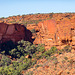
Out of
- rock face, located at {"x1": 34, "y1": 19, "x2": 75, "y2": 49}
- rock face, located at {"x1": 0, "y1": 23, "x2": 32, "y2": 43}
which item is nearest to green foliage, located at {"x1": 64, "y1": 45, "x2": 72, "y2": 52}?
rock face, located at {"x1": 34, "y1": 19, "x2": 75, "y2": 49}

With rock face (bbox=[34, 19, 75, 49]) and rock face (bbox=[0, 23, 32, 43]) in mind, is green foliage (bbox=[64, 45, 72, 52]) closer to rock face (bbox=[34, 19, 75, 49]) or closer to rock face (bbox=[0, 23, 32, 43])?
rock face (bbox=[34, 19, 75, 49])

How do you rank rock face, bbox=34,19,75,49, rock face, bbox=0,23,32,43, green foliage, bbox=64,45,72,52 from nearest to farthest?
green foliage, bbox=64,45,72,52 < rock face, bbox=34,19,75,49 < rock face, bbox=0,23,32,43

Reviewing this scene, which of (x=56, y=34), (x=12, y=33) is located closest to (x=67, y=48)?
(x=56, y=34)

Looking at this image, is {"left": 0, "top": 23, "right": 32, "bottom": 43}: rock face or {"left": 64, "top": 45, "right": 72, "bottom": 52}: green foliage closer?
{"left": 64, "top": 45, "right": 72, "bottom": 52}: green foliage

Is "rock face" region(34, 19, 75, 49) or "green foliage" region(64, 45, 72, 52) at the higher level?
"rock face" region(34, 19, 75, 49)

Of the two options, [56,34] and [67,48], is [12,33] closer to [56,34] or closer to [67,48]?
[56,34]

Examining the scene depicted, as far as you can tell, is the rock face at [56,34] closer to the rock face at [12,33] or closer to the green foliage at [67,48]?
the green foliage at [67,48]

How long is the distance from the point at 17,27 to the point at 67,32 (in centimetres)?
1222

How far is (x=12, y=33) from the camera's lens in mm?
31203

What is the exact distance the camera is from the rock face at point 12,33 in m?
30.4

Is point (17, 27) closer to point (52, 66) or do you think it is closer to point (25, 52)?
point (25, 52)

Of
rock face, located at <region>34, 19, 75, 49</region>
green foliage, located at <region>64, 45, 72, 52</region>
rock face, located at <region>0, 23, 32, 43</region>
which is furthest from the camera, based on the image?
rock face, located at <region>0, 23, 32, 43</region>

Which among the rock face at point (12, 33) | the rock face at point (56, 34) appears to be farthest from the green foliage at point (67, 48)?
the rock face at point (12, 33)

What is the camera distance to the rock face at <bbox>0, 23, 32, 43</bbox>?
30.4 m
